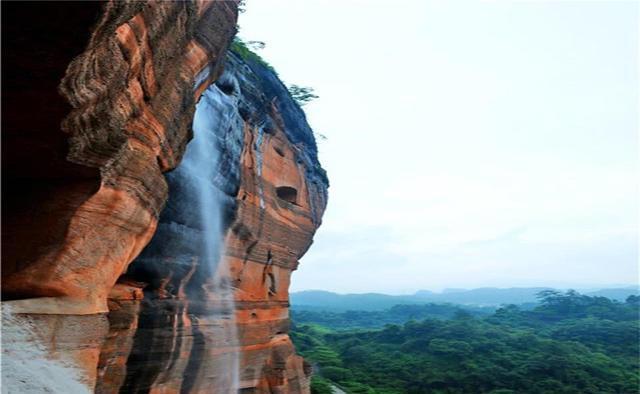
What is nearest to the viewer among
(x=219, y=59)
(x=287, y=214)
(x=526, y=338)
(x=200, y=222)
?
(x=219, y=59)

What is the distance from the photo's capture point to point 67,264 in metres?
4.71

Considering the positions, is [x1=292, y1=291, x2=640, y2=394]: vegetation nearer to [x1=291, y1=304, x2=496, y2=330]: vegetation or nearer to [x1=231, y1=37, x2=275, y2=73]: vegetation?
[x1=231, y1=37, x2=275, y2=73]: vegetation

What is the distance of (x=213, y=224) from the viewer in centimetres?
909

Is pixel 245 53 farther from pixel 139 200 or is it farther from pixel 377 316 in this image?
pixel 377 316

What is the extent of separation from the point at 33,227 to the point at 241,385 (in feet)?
22.9

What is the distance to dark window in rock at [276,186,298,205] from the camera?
12.6 metres

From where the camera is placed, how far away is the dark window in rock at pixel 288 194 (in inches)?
496

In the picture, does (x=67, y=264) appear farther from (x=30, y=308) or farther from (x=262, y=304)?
(x=262, y=304)

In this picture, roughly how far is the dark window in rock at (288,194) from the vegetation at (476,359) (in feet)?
42.3

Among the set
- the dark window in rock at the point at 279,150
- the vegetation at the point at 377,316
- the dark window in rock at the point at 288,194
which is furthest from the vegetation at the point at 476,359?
the vegetation at the point at 377,316

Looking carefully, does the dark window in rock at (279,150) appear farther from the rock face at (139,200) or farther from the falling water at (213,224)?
the falling water at (213,224)

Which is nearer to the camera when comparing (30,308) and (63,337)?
(30,308)

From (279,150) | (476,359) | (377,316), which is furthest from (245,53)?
(377,316)

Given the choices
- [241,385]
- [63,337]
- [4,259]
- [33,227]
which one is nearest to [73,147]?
[33,227]
